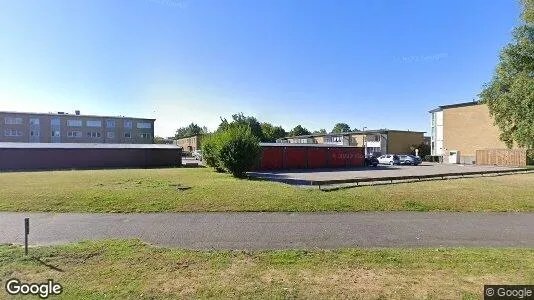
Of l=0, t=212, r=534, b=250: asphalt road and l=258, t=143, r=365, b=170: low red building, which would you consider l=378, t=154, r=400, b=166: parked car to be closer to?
l=258, t=143, r=365, b=170: low red building

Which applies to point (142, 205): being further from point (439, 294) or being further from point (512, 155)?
point (512, 155)

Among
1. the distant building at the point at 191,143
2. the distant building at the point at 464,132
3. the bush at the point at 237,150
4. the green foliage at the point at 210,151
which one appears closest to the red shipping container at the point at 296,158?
the green foliage at the point at 210,151

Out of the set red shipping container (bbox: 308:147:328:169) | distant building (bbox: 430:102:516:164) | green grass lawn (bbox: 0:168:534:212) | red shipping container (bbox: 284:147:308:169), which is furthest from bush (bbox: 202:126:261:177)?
distant building (bbox: 430:102:516:164)

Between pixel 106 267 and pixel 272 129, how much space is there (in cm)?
9610

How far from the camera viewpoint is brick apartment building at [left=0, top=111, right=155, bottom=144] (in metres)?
68.6

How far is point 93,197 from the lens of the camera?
44.8 feet

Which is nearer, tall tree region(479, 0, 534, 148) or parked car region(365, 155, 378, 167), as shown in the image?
tall tree region(479, 0, 534, 148)

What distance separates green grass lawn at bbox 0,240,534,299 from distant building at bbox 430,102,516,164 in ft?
167

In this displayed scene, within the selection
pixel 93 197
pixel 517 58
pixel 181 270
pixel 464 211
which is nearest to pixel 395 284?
pixel 181 270

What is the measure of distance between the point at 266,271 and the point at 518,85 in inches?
702

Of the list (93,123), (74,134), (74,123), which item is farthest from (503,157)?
(74,123)

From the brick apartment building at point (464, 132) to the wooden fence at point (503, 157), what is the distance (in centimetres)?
138

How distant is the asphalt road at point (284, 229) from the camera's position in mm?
8047

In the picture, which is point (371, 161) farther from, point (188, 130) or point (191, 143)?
point (188, 130)
